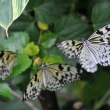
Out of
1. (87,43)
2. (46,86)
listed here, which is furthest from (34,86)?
(87,43)

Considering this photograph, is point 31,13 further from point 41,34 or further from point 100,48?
point 100,48

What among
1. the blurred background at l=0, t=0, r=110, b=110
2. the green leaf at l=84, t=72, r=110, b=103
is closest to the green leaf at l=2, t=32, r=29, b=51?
the blurred background at l=0, t=0, r=110, b=110

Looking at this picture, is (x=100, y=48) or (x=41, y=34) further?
(x=41, y=34)

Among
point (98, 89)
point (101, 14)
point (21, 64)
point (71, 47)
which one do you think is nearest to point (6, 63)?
point (21, 64)

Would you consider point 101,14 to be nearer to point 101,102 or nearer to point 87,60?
point 87,60

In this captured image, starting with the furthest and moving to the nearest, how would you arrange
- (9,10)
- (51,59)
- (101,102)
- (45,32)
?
(101,102) < (45,32) < (51,59) < (9,10)

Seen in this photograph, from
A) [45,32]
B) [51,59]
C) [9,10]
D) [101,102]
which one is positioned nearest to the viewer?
[9,10]
